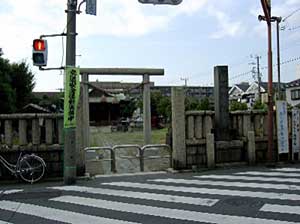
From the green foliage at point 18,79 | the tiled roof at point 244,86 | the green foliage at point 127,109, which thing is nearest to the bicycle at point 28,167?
the green foliage at point 18,79

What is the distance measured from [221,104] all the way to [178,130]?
1.75 m

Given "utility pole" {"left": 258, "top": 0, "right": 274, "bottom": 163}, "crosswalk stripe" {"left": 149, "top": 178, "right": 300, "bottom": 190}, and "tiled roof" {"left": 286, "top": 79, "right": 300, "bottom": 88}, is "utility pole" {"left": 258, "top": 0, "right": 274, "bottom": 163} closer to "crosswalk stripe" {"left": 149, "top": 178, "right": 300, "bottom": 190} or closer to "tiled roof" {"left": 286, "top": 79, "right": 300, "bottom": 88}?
"crosswalk stripe" {"left": 149, "top": 178, "right": 300, "bottom": 190}

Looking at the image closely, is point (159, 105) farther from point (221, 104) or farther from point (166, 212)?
point (166, 212)

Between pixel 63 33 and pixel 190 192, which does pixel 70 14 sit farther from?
pixel 190 192

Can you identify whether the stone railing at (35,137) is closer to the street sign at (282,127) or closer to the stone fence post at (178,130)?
the stone fence post at (178,130)

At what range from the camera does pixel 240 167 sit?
12844mm

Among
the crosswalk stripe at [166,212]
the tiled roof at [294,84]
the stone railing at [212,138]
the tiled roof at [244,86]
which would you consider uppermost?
the tiled roof at [244,86]

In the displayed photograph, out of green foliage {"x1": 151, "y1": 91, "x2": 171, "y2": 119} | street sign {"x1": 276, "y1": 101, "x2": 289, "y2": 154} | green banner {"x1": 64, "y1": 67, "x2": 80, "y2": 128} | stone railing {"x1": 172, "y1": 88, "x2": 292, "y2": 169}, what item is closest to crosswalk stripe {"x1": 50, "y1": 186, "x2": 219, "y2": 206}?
green banner {"x1": 64, "y1": 67, "x2": 80, "y2": 128}

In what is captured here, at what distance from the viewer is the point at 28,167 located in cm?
1073

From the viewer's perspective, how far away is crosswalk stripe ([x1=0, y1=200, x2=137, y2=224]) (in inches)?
267

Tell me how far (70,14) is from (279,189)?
6.37 metres

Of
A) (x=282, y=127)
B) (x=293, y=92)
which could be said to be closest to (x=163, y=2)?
(x=282, y=127)

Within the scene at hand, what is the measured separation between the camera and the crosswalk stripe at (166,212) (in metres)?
6.56

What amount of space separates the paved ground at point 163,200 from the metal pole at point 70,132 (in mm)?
312
